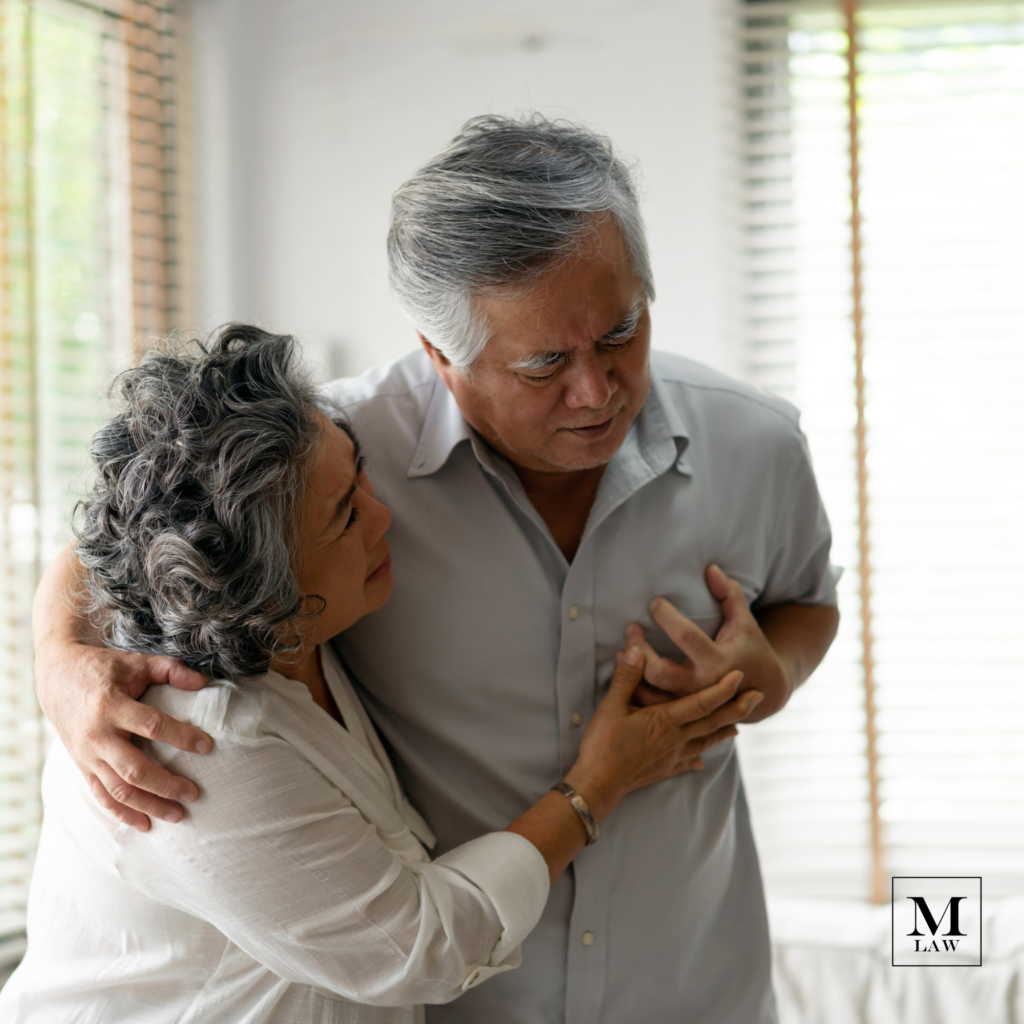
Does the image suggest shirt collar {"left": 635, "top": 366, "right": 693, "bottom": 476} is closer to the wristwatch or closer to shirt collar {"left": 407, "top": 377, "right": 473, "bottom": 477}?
shirt collar {"left": 407, "top": 377, "right": 473, "bottom": 477}

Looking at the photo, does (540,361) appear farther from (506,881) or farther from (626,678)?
(506,881)

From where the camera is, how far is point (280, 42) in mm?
2682

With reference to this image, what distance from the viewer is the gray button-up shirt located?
133 centimetres

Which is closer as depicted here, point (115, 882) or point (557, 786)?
point (115, 882)

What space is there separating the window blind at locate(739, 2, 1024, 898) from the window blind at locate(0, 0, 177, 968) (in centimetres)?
165

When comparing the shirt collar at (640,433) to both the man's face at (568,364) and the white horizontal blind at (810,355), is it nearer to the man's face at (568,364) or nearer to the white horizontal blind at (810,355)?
the man's face at (568,364)

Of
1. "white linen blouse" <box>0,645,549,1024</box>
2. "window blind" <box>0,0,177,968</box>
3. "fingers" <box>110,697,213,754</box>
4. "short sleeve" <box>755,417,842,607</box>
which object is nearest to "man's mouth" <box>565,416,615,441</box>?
"short sleeve" <box>755,417,842,607</box>

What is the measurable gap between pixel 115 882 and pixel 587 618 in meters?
0.68

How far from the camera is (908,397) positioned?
2.46 m

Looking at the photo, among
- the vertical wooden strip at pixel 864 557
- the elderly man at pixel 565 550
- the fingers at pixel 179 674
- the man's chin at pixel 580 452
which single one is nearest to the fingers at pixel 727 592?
the elderly man at pixel 565 550

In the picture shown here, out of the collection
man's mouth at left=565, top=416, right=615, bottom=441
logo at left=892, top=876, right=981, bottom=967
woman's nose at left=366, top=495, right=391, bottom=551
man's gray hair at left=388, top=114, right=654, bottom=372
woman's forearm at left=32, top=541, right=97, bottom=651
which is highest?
man's gray hair at left=388, top=114, right=654, bottom=372

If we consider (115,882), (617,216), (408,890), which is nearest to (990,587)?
(617,216)

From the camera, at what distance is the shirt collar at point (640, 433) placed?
136 cm

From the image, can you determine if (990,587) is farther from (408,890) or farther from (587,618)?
(408,890)
